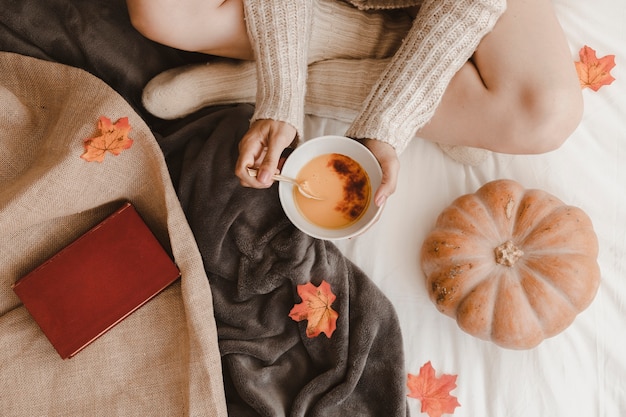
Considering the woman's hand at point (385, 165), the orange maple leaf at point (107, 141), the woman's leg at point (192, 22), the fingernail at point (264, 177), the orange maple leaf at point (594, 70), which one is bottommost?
the orange maple leaf at point (107, 141)

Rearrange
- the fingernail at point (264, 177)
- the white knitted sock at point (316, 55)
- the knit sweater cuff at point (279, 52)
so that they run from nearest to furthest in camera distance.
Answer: the fingernail at point (264, 177)
the knit sweater cuff at point (279, 52)
the white knitted sock at point (316, 55)

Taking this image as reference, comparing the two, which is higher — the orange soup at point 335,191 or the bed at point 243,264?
the orange soup at point 335,191

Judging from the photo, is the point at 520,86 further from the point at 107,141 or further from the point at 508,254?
the point at 107,141

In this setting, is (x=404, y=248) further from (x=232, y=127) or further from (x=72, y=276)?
(x=72, y=276)

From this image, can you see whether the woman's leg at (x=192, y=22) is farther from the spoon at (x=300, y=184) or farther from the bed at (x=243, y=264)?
the spoon at (x=300, y=184)

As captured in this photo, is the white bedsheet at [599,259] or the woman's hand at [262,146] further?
the white bedsheet at [599,259]

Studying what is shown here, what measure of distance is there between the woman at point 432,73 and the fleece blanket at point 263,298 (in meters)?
0.16

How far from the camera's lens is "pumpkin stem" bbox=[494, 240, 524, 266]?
96 cm

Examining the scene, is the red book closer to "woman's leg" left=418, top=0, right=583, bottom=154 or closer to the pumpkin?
the pumpkin

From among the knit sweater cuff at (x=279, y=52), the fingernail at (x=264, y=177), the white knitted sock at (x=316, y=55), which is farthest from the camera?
the white knitted sock at (x=316, y=55)

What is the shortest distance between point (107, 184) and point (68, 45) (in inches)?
13.5

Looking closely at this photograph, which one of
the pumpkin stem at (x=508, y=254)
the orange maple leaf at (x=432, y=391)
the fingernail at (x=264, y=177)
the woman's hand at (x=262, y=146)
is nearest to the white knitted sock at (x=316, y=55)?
the woman's hand at (x=262, y=146)

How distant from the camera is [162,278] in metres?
0.99

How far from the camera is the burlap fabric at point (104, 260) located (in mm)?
947
